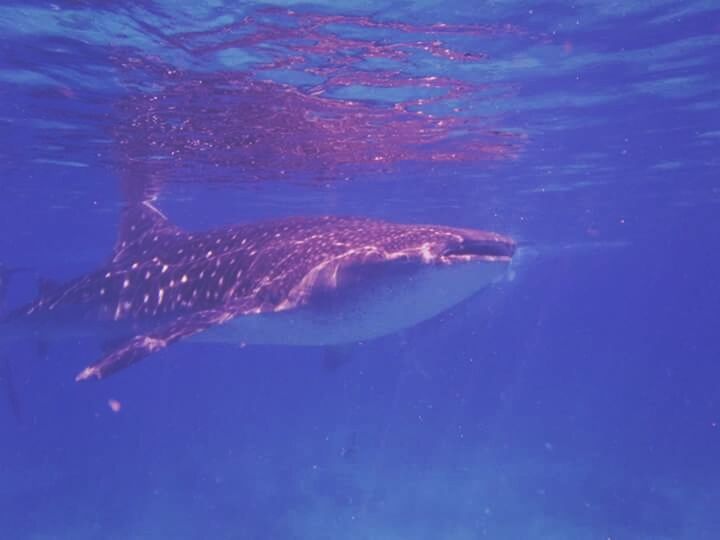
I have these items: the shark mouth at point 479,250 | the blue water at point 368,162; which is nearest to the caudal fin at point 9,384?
the blue water at point 368,162

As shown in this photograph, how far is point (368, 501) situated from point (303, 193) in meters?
13.4

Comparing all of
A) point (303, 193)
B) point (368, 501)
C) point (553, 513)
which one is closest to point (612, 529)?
point (553, 513)

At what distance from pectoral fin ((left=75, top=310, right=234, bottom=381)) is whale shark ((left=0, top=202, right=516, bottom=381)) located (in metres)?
0.02

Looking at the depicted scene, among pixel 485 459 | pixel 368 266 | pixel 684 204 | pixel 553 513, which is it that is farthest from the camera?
pixel 684 204

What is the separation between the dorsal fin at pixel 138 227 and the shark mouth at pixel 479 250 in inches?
277

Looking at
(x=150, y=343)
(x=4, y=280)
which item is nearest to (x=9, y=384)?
(x=4, y=280)

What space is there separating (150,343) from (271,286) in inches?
63.3

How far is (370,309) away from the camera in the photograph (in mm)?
7309

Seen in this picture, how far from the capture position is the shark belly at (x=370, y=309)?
666 centimetres

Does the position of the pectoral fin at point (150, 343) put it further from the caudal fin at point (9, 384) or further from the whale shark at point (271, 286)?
the caudal fin at point (9, 384)

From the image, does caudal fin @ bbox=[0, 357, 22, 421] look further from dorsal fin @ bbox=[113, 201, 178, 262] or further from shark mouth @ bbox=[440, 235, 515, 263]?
shark mouth @ bbox=[440, 235, 515, 263]

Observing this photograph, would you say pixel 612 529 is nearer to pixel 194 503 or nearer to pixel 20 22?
pixel 194 503

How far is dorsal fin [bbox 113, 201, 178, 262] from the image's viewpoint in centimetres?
1210

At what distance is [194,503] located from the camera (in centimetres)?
2242
